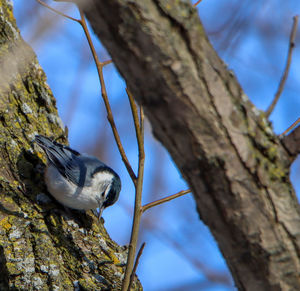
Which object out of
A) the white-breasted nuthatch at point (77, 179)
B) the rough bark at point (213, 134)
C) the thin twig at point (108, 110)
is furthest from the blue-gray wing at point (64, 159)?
the rough bark at point (213, 134)

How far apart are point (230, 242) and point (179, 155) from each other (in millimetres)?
264

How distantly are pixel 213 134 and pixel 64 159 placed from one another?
1.98 m

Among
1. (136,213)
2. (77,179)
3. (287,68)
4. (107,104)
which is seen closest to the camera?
(287,68)

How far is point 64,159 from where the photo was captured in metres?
2.91

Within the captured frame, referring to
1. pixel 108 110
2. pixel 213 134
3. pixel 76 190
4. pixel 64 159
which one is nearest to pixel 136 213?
pixel 108 110

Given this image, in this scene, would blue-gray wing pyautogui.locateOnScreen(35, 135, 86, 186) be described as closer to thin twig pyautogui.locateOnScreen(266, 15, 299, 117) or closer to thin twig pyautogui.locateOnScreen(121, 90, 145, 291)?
thin twig pyautogui.locateOnScreen(121, 90, 145, 291)

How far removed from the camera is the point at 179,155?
1099 mm

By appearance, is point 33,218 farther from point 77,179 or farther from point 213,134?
point 213,134

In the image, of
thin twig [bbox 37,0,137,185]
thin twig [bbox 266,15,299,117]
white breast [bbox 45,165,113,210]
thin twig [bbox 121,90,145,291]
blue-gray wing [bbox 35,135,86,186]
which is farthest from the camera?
blue-gray wing [bbox 35,135,86,186]

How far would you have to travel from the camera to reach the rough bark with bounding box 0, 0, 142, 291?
190 centimetres

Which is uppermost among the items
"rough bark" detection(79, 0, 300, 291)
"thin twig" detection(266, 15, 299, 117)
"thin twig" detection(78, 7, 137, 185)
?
"thin twig" detection(78, 7, 137, 185)

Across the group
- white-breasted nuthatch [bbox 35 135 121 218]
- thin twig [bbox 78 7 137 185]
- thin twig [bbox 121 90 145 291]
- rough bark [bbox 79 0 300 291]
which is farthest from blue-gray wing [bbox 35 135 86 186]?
rough bark [bbox 79 0 300 291]

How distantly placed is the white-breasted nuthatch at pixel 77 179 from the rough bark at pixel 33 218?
6cm

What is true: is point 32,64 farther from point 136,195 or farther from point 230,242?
point 230,242
